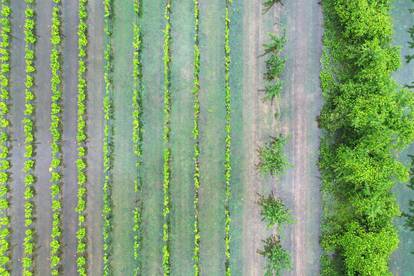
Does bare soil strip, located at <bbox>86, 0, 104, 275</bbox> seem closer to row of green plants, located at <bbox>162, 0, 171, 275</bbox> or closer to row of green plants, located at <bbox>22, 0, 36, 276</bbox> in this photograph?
row of green plants, located at <bbox>22, 0, 36, 276</bbox>

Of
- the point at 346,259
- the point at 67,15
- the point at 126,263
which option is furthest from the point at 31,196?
the point at 346,259

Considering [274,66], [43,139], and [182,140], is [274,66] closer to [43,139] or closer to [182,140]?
[182,140]

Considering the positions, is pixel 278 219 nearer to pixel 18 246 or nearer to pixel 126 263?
pixel 126 263

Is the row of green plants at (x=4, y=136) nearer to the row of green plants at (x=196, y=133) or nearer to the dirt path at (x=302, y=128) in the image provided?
the row of green plants at (x=196, y=133)

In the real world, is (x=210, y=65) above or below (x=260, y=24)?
below

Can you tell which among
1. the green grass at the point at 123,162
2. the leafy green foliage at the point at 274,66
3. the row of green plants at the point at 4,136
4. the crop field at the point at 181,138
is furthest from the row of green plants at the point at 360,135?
the row of green plants at the point at 4,136
